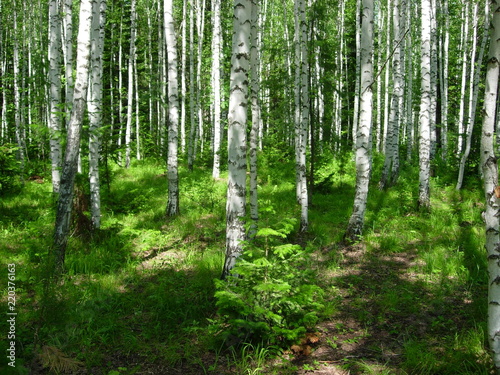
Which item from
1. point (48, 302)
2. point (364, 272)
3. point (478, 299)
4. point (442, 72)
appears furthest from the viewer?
point (442, 72)

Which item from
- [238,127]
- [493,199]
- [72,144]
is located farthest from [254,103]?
[493,199]

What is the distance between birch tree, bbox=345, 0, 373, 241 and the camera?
6.86 m

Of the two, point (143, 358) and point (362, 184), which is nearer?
point (143, 358)

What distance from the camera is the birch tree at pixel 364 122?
6859mm

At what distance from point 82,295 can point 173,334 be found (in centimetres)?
167

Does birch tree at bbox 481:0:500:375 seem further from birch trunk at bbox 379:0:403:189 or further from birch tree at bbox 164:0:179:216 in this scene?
birch trunk at bbox 379:0:403:189

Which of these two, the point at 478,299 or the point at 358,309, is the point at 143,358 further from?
the point at 478,299

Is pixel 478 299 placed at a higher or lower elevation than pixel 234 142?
lower

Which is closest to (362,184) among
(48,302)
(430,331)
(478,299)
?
(478,299)

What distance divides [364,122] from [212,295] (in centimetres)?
469

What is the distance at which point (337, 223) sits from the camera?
8.61m

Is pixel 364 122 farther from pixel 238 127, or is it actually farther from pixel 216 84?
pixel 216 84

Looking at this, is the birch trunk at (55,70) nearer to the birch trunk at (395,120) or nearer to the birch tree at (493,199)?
the birch tree at (493,199)

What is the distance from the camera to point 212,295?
4.69m
